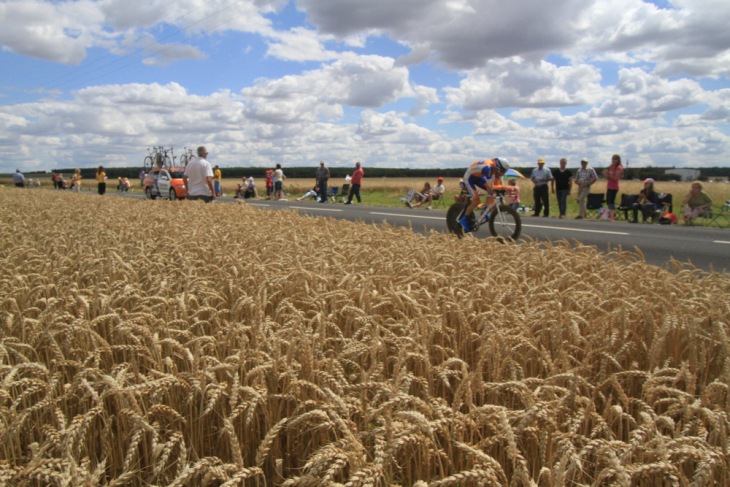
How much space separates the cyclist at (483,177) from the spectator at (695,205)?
27.8 feet

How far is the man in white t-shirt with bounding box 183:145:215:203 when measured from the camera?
13.2 meters

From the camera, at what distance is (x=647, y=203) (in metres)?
16.6

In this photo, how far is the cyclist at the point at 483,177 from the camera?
10.4 meters

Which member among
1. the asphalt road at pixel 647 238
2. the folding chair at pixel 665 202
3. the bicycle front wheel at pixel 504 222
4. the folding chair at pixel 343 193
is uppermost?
the folding chair at pixel 343 193

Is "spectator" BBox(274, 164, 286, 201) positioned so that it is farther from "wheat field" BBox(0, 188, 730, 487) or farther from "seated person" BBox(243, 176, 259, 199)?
"wheat field" BBox(0, 188, 730, 487)

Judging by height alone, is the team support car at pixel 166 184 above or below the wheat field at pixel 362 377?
above

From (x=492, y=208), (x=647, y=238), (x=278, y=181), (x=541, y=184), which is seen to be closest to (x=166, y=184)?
(x=278, y=181)

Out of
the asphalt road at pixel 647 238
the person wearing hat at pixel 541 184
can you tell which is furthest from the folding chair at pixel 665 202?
the person wearing hat at pixel 541 184

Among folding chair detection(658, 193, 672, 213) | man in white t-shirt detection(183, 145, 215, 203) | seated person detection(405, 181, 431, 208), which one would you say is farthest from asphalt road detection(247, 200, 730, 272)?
seated person detection(405, 181, 431, 208)

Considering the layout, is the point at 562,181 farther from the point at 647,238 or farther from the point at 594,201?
the point at 647,238

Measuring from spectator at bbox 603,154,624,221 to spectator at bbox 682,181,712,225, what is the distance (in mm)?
2237

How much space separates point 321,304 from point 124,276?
5.67 feet

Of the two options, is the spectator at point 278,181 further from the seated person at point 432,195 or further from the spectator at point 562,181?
the spectator at point 562,181

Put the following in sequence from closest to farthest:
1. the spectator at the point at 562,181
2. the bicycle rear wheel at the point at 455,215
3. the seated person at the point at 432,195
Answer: the bicycle rear wheel at the point at 455,215
the spectator at the point at 562,181
the seated person at the point at 432,195
